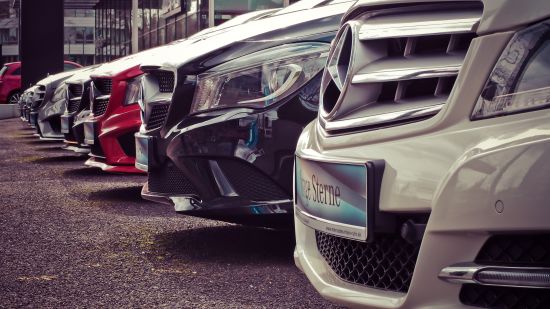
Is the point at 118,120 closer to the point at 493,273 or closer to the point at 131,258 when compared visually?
the point at 131,258

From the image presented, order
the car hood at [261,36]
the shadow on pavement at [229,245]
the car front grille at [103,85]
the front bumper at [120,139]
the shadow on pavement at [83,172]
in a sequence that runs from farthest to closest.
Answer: the shadow on pavement at [83,172]
the car front grille at [103,85]
the front bumper at [120,139]
the shadow on pavement at [229,245]
the car hood at [261,36]

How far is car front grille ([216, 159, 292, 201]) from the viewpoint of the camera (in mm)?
4656

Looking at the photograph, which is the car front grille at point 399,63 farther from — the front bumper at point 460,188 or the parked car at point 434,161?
the front bumper at point 460,188

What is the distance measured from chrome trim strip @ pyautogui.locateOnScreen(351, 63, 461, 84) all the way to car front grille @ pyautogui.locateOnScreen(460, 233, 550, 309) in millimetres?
492

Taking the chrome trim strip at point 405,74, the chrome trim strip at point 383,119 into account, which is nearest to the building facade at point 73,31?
the chrome trim strip at point 383,119

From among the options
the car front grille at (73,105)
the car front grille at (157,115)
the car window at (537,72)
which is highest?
the car window at (537,72)

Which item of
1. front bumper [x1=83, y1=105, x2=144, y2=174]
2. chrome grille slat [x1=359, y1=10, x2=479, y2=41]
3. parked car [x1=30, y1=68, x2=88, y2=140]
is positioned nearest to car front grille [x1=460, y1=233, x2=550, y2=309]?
chrome grille slat [x1=359, y1=10, x2=479, y2=41]

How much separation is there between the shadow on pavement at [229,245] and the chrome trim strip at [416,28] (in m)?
2.13

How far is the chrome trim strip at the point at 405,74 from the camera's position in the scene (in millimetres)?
2592

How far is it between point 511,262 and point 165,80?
359 cm

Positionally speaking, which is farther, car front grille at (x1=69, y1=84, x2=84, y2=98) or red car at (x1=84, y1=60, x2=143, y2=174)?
car front grille at (x1=69, y1=84, x2=84, y2=98)

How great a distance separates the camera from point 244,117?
4.73 metres

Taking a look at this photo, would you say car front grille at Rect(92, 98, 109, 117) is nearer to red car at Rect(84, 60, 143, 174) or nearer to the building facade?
red car at Rect(84, 60, 143, 174)

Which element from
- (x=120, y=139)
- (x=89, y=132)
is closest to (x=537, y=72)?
(x=120, y=139)
